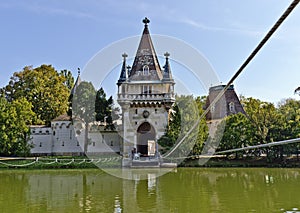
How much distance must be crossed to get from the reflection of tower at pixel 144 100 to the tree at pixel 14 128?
747cm

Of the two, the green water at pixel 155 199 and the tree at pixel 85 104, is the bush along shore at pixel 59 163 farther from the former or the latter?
the green water at pixel 155 199

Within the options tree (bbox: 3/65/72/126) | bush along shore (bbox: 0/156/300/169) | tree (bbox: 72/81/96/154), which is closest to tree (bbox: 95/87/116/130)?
tree (bbox: 72/81/96/154)

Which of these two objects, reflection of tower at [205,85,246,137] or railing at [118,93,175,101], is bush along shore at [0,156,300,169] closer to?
railing at [118,93,175,101]

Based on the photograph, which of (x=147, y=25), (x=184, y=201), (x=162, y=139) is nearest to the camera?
(x=184, y=201)

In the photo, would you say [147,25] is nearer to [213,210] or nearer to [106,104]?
[106,104]

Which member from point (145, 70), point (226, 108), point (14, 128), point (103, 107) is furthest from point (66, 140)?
point (226, 108)

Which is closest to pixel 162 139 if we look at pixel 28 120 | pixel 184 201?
pixel 28 120

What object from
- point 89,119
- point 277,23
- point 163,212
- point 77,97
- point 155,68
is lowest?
point 163,212

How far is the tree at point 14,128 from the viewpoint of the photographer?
80.9ft

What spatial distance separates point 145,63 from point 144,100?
3.55 meters

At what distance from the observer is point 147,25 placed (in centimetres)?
3089

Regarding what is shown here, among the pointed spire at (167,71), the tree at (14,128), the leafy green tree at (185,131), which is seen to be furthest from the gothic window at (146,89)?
the tree at (14,128)

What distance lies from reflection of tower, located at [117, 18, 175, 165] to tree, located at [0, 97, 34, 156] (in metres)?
7.47

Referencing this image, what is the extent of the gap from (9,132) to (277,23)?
25811 mm
